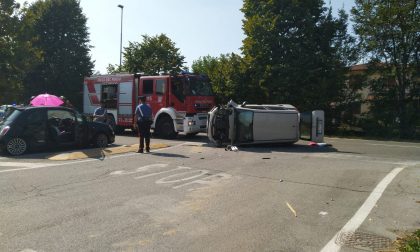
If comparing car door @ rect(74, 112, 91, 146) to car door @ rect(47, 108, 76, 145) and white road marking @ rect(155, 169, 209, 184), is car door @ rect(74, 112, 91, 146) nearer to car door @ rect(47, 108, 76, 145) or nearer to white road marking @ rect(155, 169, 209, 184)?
car door @ rect(47, 108, 76, 145)

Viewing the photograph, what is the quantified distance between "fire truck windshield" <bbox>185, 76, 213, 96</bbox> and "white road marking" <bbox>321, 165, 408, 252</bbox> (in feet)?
32.2

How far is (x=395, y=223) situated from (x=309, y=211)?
1230 mm

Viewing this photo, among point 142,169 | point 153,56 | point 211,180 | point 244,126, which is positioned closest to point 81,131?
point 142,169

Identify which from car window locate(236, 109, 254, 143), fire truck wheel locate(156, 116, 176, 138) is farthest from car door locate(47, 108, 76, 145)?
car window locate(236, 109, 254, 143)

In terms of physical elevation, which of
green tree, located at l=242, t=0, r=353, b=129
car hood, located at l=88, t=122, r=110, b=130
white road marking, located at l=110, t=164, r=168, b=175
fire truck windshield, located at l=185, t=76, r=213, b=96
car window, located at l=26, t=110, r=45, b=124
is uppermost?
green tree, located at l=242, t=0, r=353, b=129

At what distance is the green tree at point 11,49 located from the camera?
30.9 metres

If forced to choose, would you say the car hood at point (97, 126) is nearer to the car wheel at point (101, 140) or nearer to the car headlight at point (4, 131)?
the car wheel at point (101, 140)

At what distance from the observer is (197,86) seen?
717 inches

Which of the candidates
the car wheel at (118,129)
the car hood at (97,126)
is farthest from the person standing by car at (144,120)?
the car wheel at (118,129)

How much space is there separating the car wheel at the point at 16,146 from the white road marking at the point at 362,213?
968cm

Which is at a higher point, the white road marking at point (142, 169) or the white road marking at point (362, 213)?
the white road marking at point (142, 169)

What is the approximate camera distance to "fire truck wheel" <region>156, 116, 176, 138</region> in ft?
59.9

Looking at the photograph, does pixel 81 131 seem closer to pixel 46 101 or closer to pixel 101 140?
→ pixel 101 140

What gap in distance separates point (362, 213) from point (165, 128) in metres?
12.8
